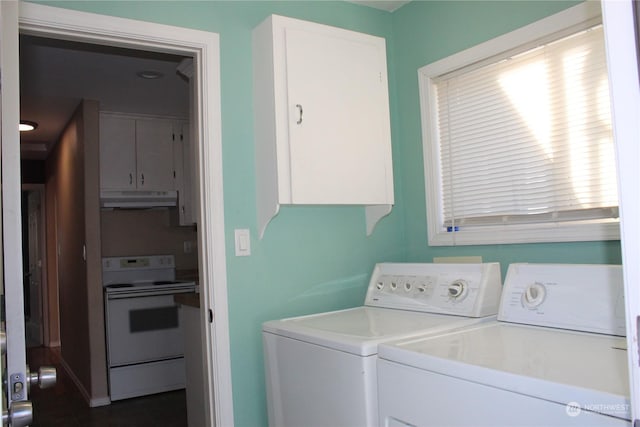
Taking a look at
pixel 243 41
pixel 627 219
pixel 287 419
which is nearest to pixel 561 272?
pixel 287 419

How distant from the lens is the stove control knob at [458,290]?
2029 millimetres

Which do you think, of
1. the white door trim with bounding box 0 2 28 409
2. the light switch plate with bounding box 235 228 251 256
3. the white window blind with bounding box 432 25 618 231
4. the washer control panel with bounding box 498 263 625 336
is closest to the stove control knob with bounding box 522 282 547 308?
the washer control panel with bounding box 498 263 625 336

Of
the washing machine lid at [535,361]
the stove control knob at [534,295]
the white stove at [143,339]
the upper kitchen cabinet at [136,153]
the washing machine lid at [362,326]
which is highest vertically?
the upper kitchen cabinet at [136,153]

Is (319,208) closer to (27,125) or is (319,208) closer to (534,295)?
(534,295)

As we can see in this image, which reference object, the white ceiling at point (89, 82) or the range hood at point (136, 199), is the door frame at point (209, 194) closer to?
the white ceiling at point (89, 82)

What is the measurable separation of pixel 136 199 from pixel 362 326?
337 cm

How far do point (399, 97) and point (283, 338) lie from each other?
136cm

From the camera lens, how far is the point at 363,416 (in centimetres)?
159

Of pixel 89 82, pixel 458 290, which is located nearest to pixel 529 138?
pixel 458 290

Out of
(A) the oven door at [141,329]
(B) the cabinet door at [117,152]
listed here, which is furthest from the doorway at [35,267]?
(A) the oven door at [141,329]

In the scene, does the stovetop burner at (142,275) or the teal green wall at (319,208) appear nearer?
the teal green wall at (319,208)

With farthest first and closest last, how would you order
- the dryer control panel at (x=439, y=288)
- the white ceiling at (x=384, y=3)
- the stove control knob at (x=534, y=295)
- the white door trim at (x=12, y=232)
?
the white ceiling at (x=384, y=3), the dryer control panel at (x=439, y=288), the stove control knob at (x=534, y=295), the white door trim at (x=12, y=232)

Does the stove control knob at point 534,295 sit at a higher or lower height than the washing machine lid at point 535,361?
higher

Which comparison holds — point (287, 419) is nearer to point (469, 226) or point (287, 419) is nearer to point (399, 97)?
point (469, 226)
